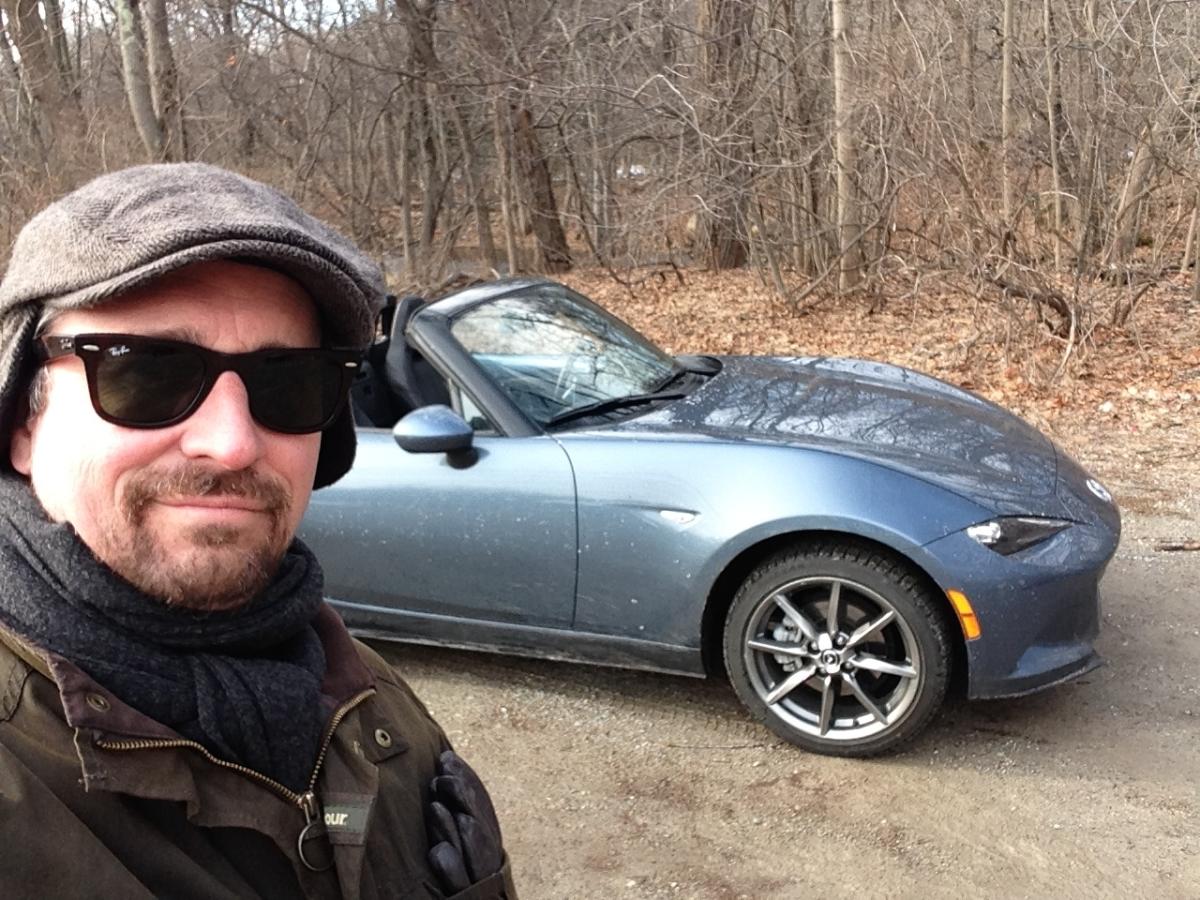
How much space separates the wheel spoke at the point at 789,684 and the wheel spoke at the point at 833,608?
140 millimetres

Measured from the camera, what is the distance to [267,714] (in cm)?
114

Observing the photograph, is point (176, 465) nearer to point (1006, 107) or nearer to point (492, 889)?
point (492, 889)

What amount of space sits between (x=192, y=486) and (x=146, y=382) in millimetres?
126

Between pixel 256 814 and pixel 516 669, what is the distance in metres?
2.96

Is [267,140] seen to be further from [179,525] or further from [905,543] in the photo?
[179,525]

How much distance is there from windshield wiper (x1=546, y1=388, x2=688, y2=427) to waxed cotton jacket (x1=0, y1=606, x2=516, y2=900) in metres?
2.51

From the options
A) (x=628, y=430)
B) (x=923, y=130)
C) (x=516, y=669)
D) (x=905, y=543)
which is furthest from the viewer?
(x=923, y=130)

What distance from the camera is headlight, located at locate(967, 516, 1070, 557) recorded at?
10.2 ft

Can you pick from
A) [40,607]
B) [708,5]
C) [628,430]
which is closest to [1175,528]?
[628,430]

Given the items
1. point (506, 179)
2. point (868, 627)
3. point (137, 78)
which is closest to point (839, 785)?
point (868, 627)

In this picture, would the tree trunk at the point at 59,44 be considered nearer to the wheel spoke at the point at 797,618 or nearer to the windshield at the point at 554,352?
the windshield at the point at 554,352

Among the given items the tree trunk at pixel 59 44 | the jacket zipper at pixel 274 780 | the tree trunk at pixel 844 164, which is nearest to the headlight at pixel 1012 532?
the jacket zipper at pixel 274 780

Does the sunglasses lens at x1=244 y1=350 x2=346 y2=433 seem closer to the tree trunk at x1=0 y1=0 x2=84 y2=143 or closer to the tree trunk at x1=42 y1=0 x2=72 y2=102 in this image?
the tree trunk at x1=0 y1=0 x2=84 y2=143

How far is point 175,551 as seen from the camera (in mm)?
1140
